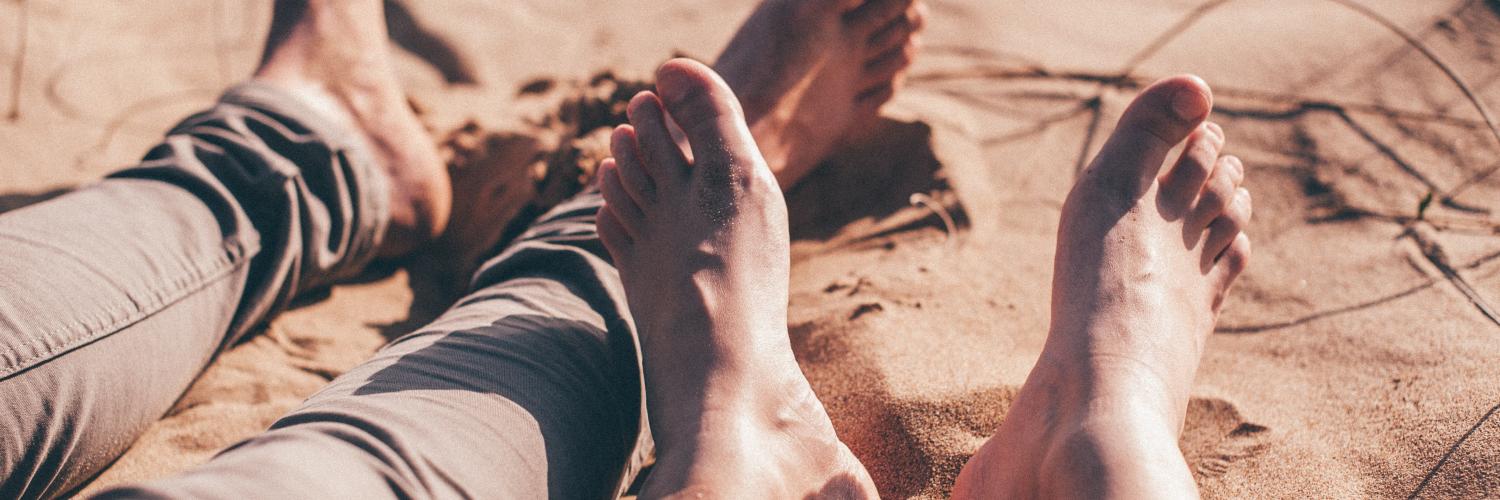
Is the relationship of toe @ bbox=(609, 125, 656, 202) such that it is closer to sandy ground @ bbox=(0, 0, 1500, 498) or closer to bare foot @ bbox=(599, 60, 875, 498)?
bare foot @ bbox=(599, 60, 875, 498)

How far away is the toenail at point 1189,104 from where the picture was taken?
1352mm

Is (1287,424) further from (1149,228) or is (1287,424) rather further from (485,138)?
(485,138)

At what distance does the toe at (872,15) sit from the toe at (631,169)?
0.74 metres

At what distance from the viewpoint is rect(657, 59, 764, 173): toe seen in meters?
1.38

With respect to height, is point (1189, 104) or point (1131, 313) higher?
point (1189, 104)

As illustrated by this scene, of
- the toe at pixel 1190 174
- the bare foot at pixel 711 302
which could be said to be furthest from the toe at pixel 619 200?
the toe at pixel 1190 174

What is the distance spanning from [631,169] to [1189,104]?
2.94 feet

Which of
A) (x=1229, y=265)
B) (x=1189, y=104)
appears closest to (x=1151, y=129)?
(x=1189, y=104)

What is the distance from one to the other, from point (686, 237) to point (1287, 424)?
94 cm

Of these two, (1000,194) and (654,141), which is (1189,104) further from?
(654,141)

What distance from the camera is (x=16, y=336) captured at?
1093mm

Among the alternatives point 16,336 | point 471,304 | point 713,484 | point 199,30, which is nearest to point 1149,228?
point 713,484

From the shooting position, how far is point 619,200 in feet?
4.79

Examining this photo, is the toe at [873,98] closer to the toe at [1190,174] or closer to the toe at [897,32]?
the toe at [897,32]
